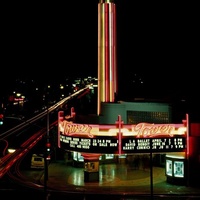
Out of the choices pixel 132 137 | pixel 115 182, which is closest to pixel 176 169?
pixel 132 137

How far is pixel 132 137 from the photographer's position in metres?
36.8

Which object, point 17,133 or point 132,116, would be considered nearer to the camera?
point 132,116

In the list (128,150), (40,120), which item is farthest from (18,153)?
(40,120)

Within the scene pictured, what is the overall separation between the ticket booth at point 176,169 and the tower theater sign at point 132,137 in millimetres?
983

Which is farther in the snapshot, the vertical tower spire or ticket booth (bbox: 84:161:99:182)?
the vertical tower spire

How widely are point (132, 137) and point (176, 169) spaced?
4648mm

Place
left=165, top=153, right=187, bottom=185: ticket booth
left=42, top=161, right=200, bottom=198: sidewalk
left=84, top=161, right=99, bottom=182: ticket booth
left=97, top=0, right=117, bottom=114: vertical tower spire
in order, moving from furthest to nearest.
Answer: left=97, top=0, right=117, bottom=114: vertical tower spire, left=84, top=161, right=99, bottom=182: ticket booth, left=165, top=153, right=187, bottom=185: ticket booth, left=42, top=161, right=200, bottom=198: sidewalk

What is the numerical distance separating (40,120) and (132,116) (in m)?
44.9

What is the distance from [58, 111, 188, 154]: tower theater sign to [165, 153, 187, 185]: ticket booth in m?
0.98

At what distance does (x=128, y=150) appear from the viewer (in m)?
36.8

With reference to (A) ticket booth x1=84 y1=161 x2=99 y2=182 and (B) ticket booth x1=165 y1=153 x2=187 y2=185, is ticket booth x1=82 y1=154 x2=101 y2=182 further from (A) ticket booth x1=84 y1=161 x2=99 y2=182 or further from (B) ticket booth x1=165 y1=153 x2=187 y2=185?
(B) ticket booth x1=165 y1=153 x2=187 y2=185

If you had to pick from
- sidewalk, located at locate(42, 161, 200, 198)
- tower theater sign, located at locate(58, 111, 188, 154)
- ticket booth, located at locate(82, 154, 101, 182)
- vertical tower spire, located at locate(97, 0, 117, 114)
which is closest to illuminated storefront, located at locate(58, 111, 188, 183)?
tower theater sign, located at locate(58, 111, 188, 154)

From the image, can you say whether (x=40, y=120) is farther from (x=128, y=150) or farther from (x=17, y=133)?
Result: (x=128, y=150)

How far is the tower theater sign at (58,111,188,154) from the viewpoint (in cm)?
3656
